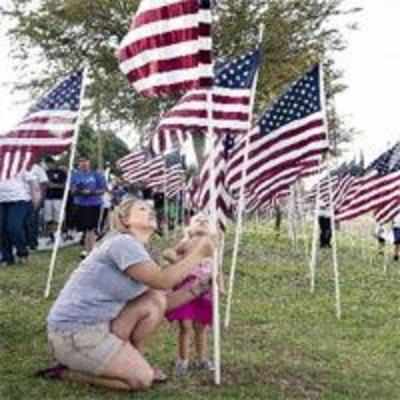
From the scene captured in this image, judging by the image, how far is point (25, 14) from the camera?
88.0ft

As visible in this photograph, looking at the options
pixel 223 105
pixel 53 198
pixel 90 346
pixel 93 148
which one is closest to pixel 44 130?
pixel 223 105

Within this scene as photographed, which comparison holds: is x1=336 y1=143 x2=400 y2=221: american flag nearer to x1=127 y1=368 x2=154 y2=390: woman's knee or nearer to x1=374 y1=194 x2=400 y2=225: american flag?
x1=374 y1=194 x2=400 y2=225: american flag

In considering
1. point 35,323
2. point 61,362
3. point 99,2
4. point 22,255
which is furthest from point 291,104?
point 99,2

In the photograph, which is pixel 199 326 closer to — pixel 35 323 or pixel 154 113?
pixel 35 323

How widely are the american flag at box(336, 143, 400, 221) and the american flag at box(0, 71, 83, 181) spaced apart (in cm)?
726

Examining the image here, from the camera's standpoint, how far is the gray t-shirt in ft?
24.3

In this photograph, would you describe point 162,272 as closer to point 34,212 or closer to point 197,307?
point 197,307

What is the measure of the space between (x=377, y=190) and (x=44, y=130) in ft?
26.5

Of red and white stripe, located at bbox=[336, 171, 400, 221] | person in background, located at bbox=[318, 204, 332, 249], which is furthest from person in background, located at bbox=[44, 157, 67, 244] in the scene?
person in background, located at bbox=[318, 204, 332, 249]

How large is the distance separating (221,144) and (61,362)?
587 cm

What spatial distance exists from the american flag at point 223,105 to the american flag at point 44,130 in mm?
1964

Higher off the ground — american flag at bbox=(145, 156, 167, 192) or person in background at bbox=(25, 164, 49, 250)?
american flag at bbox=(145, 156, 167, 192)

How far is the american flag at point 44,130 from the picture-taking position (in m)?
11.9

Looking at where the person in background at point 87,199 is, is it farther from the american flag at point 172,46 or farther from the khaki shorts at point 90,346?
the khaki shorts at point 90,346
